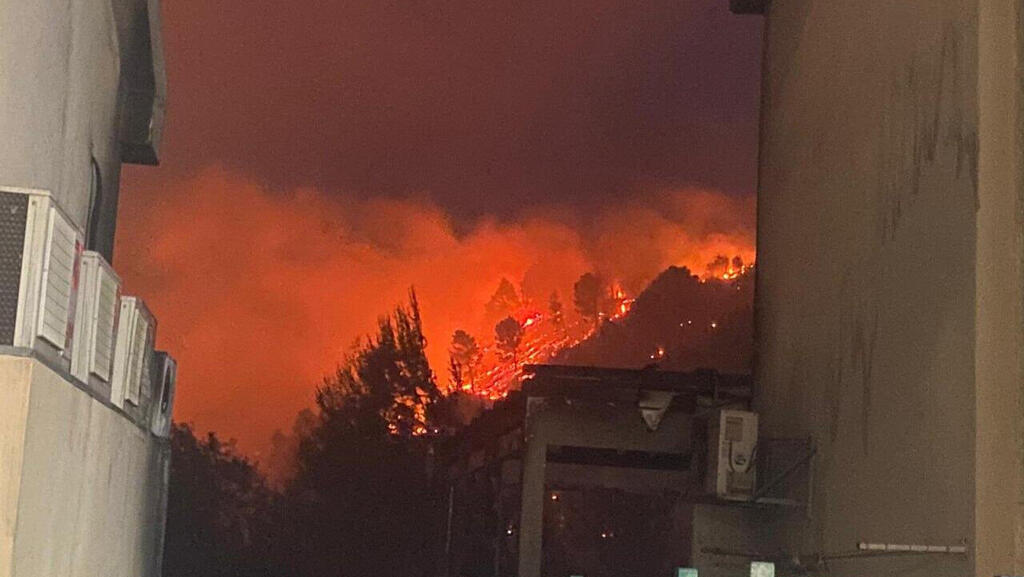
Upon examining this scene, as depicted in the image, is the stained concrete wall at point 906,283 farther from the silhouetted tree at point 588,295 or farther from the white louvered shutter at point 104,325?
the silhouetted tree at point 588,295

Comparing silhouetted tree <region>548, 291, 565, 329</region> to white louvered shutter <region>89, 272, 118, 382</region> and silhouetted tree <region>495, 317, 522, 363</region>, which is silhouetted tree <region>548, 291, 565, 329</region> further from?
white louvered shutter <region>89, 272, 118, 382</region>

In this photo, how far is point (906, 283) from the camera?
7977 mm

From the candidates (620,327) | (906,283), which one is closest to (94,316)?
(906,283)

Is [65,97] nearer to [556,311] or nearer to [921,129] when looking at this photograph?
[921,129]

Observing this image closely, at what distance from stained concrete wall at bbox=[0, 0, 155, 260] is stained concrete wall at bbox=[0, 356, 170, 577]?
1.03 metres

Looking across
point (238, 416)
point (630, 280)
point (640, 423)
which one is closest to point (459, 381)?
point (630, 280)

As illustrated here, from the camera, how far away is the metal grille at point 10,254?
193 inches

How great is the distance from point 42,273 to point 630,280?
89.9 feet

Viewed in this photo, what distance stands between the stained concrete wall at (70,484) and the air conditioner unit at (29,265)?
144 mm

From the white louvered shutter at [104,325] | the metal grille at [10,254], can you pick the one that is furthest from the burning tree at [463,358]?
the metal grille at [10,254]

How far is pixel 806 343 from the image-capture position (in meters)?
11.3

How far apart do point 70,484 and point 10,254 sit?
5.05 feet

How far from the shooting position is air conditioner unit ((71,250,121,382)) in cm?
609

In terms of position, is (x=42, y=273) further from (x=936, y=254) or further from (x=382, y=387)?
(x=382, y=387)
